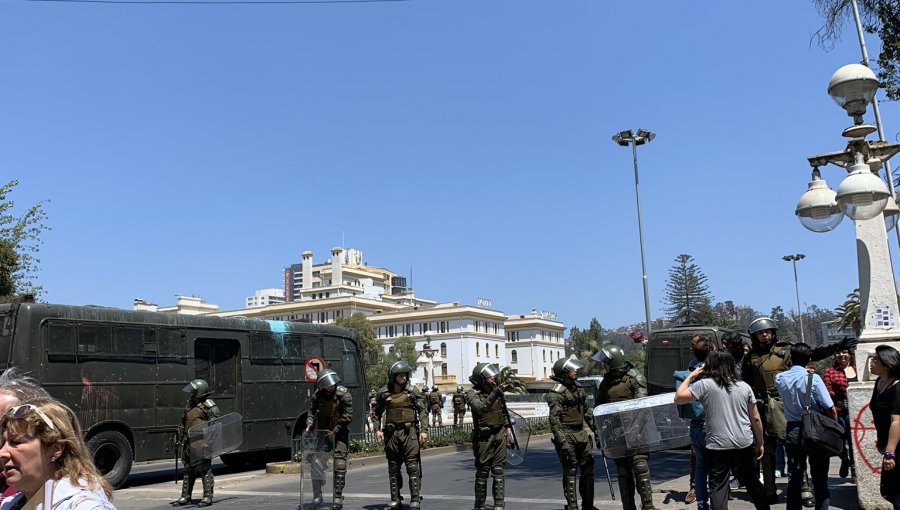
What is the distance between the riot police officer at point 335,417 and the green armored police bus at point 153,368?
5.67m

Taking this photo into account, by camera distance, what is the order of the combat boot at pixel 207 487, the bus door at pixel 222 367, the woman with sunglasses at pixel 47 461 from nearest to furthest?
the woman with sunglasses at pixel 47 461, the combat boot at pixel 207 487, the bus door at pixel 222 367

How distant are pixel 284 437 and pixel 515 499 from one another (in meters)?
8.63

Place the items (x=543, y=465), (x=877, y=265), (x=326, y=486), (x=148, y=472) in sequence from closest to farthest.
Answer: (x=877, y=265), (x=326, y=486), (x=543, y=465), (x=148, y=472)

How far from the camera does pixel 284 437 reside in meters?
17.8

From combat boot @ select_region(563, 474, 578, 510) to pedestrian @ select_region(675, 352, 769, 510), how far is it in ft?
7.98

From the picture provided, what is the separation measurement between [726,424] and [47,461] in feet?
17.6

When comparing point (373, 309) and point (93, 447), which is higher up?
point (373, 309)

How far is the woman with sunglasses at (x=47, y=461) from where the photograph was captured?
7.96 ft

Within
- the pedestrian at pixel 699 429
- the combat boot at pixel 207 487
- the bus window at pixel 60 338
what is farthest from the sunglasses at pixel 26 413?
the bus window at pixel 60 338

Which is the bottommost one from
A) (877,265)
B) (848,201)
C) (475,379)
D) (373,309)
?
(475,379)

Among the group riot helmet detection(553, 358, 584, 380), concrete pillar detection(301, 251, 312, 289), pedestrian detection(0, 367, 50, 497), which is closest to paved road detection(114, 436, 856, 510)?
riot helmet detection(553, 358, 584, 380)

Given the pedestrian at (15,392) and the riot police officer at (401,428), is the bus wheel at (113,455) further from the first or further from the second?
the pedestrian at (15,392)

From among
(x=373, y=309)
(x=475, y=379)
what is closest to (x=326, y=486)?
(x=475, y=379)

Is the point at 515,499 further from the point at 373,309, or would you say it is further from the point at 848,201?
the point at 373,309
